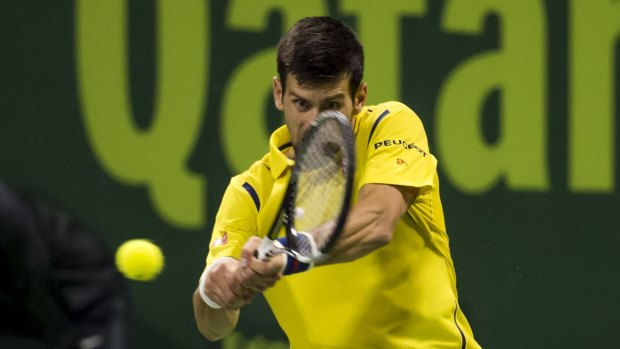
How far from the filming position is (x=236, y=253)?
3135mm

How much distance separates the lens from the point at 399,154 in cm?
303

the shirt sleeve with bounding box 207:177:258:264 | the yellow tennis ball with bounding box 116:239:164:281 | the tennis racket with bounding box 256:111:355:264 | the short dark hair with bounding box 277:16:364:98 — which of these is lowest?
the yellow tennis ball with bounding box 116:239:164:281

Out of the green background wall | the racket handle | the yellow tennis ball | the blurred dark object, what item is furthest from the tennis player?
the green background wall

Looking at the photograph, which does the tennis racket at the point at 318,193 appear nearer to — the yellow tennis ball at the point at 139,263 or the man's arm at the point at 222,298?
the man's arm at the point at 222,298

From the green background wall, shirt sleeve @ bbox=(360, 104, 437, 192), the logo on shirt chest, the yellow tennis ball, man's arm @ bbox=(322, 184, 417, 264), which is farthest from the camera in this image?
the green background wall

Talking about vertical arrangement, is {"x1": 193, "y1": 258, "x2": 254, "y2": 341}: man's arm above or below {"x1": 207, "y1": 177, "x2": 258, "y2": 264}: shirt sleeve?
below

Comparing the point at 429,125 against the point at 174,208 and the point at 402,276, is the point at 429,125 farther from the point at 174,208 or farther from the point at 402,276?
the point at 402,276

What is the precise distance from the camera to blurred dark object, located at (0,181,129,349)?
2.36 meters

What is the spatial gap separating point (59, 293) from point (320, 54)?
2.92 ft

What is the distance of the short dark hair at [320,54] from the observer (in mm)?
2980

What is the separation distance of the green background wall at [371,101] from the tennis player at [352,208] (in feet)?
4.49

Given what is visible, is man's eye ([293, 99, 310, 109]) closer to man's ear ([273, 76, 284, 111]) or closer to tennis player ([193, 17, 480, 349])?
tennis player ([193, 17, 480, 349])

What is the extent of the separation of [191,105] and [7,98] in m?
0.68

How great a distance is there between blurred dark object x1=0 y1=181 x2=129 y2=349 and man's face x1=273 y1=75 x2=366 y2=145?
0.68 metres
